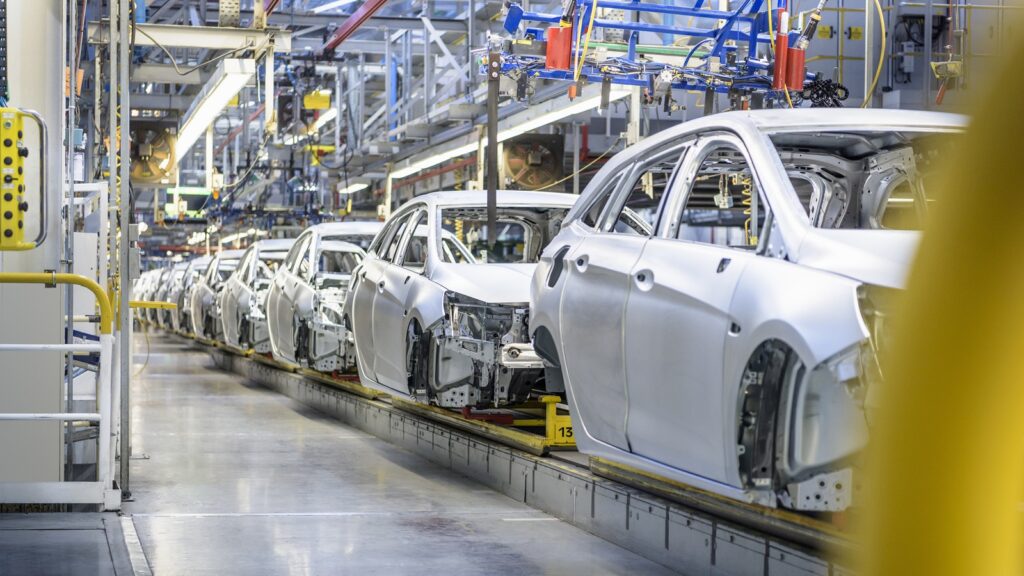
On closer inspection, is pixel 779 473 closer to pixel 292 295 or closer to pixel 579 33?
pixel 579 33

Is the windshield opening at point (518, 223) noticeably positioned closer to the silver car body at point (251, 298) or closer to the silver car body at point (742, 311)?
the silver car body at point (742, 311)

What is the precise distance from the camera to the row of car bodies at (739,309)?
3.97m

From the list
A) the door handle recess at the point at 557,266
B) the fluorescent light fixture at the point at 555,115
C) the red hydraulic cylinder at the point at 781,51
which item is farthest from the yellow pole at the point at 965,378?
the fluorescent light fixture at the point at 555,115

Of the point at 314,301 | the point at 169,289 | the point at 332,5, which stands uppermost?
the point at 332,5

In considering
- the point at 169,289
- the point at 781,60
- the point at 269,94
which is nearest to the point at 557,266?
the point at 781,60

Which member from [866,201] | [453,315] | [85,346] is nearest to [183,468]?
[453,315]

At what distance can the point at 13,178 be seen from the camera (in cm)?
579

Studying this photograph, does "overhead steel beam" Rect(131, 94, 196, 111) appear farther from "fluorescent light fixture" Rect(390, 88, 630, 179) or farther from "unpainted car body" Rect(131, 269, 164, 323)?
"unpainted car body" Rect(131, 269, 164, 323)

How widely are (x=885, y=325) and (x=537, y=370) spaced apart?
154 inches

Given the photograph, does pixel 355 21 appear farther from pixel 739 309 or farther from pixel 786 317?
pixel 786 317

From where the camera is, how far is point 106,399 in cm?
618

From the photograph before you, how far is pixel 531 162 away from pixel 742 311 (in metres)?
11.5

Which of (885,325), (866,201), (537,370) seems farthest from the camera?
(537,370)

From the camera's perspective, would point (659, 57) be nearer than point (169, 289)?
Yes
